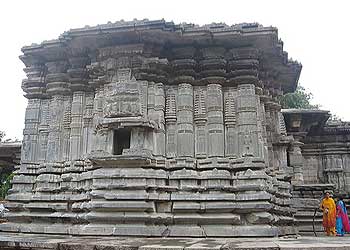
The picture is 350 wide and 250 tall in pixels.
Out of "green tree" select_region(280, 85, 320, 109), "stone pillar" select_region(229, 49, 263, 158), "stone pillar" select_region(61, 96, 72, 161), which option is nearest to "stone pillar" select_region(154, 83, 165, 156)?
"stone pillar" select_region(229, 49, 263, 158)

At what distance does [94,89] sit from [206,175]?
Answer: 137 inches

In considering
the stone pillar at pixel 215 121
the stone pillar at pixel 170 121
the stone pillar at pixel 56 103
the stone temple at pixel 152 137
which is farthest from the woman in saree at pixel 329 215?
the stone pillar at pixel 56 103

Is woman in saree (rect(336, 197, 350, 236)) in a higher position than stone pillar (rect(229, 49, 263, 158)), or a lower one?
lower

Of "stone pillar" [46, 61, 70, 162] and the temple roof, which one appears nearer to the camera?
the temple roof

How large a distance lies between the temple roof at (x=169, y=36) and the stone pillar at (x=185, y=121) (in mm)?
1114

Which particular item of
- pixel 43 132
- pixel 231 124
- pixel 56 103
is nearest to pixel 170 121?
pixel 231 124

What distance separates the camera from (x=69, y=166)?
9.35 metres

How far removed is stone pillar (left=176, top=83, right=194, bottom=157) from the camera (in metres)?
8.76

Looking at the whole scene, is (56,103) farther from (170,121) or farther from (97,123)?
(170,121)

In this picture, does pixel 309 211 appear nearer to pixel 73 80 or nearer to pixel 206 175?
pixel 206 175

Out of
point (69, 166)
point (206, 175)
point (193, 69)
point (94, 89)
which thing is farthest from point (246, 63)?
point (69, 166)

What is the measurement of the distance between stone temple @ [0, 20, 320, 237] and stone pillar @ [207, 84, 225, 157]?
0.02 m

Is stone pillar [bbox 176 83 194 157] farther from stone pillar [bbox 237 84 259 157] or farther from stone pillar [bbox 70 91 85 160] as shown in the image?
stone pillar [bbox 70 91 85 160]

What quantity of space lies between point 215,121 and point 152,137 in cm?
143
